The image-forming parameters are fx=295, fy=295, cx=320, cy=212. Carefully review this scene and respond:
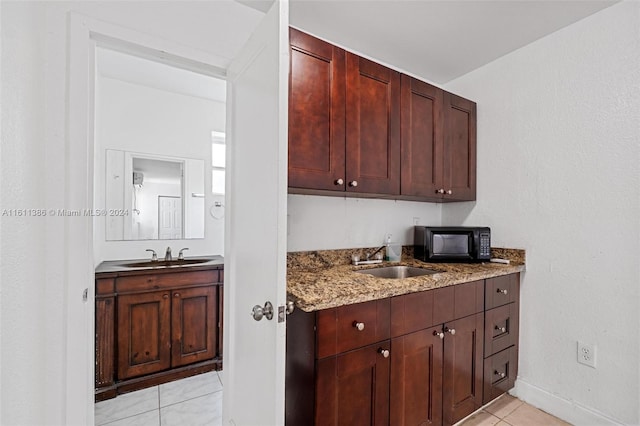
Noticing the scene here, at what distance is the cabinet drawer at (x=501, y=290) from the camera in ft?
5.93

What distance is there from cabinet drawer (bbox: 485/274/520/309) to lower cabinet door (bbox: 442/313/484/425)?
14 cm

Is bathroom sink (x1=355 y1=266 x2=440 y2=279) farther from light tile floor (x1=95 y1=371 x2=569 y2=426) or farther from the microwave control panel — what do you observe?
light tile floor (x1=95 y1=371 x2=569 y2=426)

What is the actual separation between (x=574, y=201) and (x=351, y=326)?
1.65 m

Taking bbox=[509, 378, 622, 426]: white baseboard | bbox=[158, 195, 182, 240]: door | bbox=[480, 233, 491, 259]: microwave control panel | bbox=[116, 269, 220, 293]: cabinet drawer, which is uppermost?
bbox=[158, 195, 182, 240]: door

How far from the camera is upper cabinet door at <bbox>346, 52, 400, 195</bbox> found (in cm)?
164

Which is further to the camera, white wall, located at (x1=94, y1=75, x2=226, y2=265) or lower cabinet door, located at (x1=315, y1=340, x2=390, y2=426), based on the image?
white wall, located at (x1=94, y1=75, x2=226, y2=265)

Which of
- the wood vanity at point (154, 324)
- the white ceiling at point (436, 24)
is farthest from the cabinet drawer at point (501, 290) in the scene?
the wood vanity at point (154, 324)

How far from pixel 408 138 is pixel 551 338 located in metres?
1.59

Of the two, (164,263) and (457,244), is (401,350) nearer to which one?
(457,244)

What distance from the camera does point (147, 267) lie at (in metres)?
2.29

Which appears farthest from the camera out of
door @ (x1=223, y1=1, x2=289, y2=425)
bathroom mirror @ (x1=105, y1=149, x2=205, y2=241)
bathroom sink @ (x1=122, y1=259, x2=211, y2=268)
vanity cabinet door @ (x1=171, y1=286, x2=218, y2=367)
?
bathroom mirror @ (x1=105, y1=149, x2=205, y2=241)

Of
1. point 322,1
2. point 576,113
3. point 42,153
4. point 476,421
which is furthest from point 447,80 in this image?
point 42,153

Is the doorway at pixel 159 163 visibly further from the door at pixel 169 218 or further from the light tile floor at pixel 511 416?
the light tile floor at pixel 511 416

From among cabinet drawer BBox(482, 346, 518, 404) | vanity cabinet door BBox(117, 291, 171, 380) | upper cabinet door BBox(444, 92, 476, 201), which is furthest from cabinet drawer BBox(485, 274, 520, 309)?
vanity cabinet door BBox(117, 291, 171, 380)
